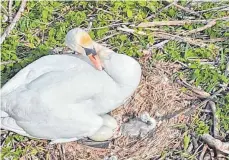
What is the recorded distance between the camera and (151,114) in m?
3.20

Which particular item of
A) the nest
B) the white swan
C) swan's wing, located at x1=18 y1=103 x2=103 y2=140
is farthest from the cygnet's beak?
the nest

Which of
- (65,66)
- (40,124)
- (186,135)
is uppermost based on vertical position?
(65,66)

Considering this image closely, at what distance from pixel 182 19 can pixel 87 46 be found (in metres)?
0.79

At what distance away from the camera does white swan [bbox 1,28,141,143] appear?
9.53 ft

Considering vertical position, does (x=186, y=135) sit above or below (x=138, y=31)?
below

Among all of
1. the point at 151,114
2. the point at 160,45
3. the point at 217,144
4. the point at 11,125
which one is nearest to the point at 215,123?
the point at 217,144

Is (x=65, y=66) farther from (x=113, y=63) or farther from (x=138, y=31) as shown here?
(x=138, y=31)

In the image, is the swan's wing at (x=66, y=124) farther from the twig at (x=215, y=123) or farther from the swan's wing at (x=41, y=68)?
the twig at (x=215, y=123)

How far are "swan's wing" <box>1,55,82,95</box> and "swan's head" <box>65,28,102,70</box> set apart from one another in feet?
0.26

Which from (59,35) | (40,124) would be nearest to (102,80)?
(40,124)

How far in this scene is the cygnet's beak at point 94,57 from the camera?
2.93m

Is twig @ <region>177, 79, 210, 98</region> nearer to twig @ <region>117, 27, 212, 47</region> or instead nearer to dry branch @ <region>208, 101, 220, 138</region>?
dry branch @ <region>208, 101, 220, 138</region>

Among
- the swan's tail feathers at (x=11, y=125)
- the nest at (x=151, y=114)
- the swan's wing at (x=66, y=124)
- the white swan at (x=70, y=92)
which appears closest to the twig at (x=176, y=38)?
the nest at (x=151, y=114)

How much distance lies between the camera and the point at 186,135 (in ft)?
10.4
